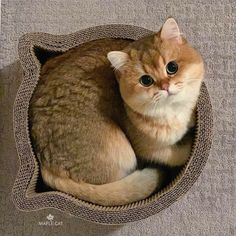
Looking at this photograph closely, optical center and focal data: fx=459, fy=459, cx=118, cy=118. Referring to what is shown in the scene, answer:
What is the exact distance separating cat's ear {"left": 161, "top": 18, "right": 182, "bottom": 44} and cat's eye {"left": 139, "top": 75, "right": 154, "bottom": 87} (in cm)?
10

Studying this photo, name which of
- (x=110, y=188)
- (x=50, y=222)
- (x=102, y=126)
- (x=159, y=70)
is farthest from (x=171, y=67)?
(x=50, y=222)

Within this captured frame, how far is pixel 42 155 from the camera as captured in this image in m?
1.16

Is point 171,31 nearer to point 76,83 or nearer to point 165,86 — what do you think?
point 165,86

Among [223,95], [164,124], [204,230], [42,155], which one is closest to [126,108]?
[164,124]

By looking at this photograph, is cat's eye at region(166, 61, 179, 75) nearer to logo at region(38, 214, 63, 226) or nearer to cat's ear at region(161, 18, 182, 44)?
cat's ear at region(161, 18, 182, 44)


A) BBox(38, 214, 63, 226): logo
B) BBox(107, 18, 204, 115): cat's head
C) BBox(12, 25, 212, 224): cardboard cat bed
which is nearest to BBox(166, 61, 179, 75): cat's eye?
BBox(107, 18, 204, 115): cat's head

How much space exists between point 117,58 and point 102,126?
179mm

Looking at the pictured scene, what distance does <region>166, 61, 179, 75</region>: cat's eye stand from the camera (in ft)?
3.40

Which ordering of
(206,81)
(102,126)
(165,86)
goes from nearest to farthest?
(165,86) < (102,126) < (206,81)

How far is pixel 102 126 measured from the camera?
1.13 m

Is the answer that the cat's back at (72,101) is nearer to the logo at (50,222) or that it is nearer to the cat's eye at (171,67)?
the cat's eye at (171,67)

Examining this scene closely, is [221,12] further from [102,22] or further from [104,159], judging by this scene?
[104,159]

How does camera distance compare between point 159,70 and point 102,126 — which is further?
point 102,126

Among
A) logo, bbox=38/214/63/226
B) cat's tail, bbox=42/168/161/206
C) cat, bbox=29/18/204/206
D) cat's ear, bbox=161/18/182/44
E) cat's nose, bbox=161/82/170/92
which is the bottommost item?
logo, bbox=38/214/63/226
